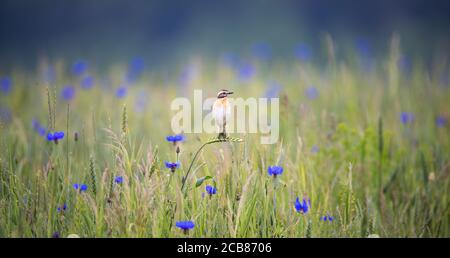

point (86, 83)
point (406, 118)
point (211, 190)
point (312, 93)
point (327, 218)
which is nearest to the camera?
point (211, 190)

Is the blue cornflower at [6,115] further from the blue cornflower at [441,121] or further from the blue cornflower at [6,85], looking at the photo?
the blue cornflower at [441,121]

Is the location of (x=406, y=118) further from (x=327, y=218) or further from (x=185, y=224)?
(x=185, y=224)

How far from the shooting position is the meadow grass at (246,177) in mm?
3160

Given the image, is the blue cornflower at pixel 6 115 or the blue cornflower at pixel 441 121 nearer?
the blue cornflower at pixel 6 115

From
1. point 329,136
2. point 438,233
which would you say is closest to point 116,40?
point 329,136

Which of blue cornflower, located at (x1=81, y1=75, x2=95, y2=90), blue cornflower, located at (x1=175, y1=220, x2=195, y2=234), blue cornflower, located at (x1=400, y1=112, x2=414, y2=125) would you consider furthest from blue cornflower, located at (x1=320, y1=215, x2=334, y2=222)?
blue cornflower, located at (x1=81, y1=75, x2=95, y2=90)

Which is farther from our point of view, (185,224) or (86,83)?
(86,83)

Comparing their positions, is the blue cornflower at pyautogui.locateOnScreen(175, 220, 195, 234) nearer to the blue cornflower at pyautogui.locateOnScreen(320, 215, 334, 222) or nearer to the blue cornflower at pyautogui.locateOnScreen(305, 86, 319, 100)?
the blue cornflower at pyautogui.locateOnScreen(320, 215, 334, 222)

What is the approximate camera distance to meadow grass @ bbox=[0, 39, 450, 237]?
3.16 meters

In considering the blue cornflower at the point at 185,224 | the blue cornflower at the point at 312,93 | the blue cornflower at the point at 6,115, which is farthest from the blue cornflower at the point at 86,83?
the blue cornflower at the point at 185,224

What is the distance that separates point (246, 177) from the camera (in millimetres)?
3297

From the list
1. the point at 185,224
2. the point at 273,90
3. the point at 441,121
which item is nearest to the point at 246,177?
the point at 185,224
